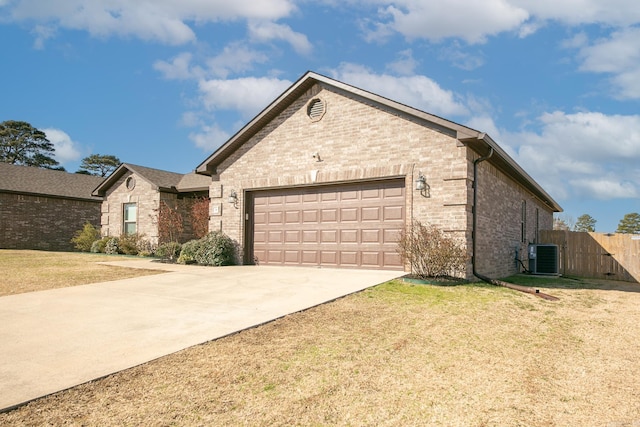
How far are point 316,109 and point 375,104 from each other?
7.24ft

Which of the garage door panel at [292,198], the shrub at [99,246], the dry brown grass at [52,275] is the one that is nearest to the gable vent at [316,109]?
the garage door panel at [292,198]

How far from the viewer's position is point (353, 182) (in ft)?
40.7

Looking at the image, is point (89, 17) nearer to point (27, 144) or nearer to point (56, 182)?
point (56, 182)

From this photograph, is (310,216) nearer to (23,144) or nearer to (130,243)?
(130,243)

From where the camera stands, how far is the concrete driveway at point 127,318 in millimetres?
4225

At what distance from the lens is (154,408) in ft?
11.4

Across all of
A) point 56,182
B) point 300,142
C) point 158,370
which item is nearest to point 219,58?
point 300,142

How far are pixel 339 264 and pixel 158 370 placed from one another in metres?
8.62

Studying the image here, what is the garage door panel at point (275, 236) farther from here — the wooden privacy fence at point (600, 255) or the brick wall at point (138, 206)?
the wooden privacy fence at point (600, 255)

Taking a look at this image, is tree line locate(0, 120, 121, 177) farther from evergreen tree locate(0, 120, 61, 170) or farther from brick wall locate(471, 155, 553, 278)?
brick wall locate(471, 155, 553, 278)

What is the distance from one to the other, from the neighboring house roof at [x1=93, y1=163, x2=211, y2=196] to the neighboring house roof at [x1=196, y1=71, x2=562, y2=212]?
594 cm

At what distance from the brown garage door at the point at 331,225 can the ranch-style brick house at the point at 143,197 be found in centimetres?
769

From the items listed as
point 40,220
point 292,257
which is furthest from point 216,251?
point 40,220

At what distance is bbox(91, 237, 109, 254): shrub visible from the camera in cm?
2178
